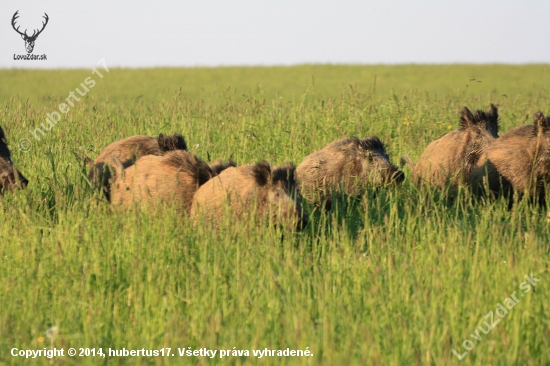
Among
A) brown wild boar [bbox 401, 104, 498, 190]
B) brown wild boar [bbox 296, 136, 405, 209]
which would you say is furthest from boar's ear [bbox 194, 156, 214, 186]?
brown wild boar [bbox 401, 104, 498, 190]

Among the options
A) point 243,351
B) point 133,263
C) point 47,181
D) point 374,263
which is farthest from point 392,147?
point 243,351

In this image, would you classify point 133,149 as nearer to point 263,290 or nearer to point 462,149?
point 462,149

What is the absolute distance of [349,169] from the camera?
7.41m

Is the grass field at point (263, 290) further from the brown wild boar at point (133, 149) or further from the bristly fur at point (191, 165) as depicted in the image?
the bristly fur at point (191, 165)

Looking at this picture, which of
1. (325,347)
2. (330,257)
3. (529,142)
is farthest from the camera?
(529,142)

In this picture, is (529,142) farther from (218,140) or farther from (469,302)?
(218,140)

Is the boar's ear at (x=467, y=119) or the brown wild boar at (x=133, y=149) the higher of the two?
the boar's ear at (x=467, y=119)

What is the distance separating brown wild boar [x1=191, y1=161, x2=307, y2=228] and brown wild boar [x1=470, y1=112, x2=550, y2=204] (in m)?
2.23

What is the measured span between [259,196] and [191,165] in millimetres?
1024

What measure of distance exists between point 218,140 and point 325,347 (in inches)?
283

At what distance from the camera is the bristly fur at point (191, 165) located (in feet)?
21.0

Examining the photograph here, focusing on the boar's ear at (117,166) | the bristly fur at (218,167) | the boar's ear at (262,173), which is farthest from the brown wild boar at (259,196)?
the boar's ear at (117,166)

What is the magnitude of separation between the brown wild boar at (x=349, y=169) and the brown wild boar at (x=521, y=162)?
968 millimetres

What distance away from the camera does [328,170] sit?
7.37 meters
